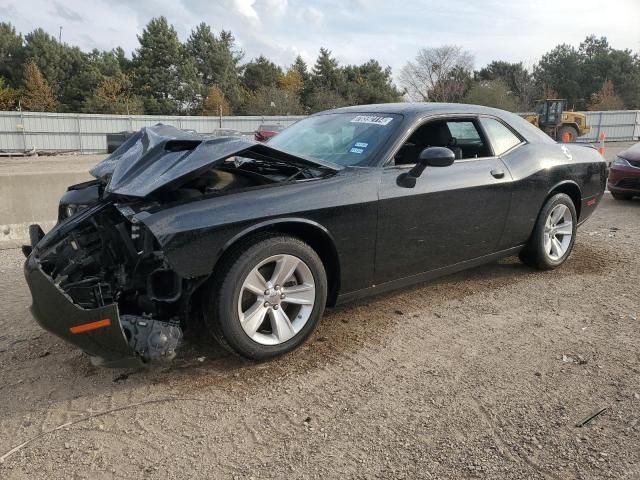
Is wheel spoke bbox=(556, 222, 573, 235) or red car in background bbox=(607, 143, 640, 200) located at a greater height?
red car in background bbox=(607, 143, 640, 200)

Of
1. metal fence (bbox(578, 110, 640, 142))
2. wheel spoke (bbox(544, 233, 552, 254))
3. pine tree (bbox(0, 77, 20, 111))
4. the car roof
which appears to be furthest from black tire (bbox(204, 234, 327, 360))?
pine tree (bbox(0, 77, 20, 111))

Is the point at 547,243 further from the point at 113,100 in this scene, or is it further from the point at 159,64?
the point at 159,64

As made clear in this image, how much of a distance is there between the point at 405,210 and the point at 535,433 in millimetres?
1601

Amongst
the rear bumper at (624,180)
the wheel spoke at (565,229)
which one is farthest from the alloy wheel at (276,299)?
the rear bumper at (624,180)

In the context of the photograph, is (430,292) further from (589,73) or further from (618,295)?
(589,73)

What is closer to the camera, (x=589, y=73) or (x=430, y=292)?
(x=430, y=292)

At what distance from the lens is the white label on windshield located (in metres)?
3.80

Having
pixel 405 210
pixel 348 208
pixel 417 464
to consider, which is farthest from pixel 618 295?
pixel 417 464

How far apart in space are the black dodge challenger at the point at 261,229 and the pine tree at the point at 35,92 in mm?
43707

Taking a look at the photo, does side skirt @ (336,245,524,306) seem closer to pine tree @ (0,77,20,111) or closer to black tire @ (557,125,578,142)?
black tire @ (557,125,578,142)

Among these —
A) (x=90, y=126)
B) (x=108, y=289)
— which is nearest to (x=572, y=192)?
(x=108, y=289)

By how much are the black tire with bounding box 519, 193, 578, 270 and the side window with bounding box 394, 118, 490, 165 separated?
0.88 metres

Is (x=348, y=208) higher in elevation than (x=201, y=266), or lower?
higher

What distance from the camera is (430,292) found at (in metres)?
4.32
